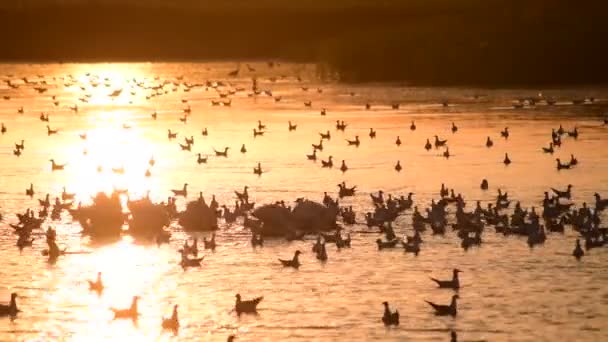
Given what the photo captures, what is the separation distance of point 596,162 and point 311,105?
42.5 m

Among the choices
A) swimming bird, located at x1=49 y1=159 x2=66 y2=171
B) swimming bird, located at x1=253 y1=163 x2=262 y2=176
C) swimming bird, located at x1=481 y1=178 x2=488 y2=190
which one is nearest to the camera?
swimming bird, located at x1=481 y1=178 x2=488 y2=190

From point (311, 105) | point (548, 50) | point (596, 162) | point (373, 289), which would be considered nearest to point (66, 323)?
point (373, 289)

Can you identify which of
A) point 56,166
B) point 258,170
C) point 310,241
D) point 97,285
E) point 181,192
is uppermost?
point 56,166

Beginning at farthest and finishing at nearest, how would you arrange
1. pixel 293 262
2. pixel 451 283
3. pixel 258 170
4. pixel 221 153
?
pixel 221 153 → pixel 258 170 → pixel 293 262 → pixel 451 283

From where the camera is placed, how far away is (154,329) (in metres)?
29.8

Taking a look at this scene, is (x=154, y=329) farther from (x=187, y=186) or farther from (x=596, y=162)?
(x=596, y=162)

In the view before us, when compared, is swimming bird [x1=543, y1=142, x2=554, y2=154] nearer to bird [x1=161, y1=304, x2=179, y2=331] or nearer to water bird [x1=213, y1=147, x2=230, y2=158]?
water bird [x1=213, y1=147, x2=230, y2=158]

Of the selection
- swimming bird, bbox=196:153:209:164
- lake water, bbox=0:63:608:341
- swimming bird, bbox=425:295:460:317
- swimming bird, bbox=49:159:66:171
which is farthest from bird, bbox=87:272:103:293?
swimming bird, bbox=196:153:209:164

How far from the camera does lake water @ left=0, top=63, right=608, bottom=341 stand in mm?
30016

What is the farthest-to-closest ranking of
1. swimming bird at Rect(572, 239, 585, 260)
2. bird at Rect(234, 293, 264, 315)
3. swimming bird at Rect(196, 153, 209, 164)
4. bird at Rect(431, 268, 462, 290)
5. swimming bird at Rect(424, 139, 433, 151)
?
1. swimming bird at Rect(424, 139, 433, 151)
2. swimming bird at Rect(196, 153, 209, 164)
3. swimming bird at Rect(572, 239, 585, 260)
4. bird at Rect(431, 268, 462, 290)
5. bird at Rect(234, 293, 264, 315)

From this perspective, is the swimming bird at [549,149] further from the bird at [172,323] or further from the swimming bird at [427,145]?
the bird at [172,323]

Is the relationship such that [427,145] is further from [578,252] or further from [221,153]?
[578,252]

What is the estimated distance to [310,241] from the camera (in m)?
39.9

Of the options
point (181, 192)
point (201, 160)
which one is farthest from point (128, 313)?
point (201, 160)
